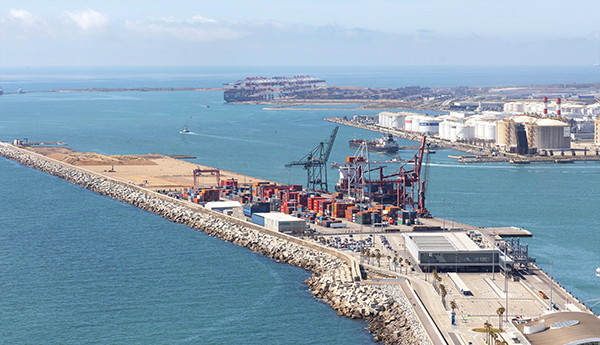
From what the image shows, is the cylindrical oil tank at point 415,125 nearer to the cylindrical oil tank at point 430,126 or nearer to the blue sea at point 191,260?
the cylindrical oil tank at point 430,126

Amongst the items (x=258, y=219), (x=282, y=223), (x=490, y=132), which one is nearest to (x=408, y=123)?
(x=490, y=132)

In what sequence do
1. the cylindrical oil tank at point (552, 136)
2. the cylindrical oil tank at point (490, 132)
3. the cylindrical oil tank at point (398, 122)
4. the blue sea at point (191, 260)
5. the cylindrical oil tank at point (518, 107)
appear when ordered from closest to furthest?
1. the blue sea at point (191, 260)
2. the cylindrical oil tank at point (552, 136)
3. the cylindrical oil tank at point (490, 132)
4. the cylindrical oil tank at point (398, 122)
5. the cylindrical oil tank at point (518, 107)

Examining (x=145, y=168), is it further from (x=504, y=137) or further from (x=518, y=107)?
(x=518, y=107)

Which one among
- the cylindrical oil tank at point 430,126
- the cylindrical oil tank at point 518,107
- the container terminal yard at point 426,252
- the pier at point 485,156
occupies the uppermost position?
the cylindrical oil tank at point 518,107

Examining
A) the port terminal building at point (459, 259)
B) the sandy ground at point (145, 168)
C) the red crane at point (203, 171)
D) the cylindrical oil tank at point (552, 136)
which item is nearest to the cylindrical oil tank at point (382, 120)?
the cylindrical oil tank at point (552, 136)

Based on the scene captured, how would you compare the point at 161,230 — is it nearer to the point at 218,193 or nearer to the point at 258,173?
the point at 218,193

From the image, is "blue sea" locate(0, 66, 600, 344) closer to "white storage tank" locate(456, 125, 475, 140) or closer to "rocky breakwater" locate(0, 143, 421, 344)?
Result: "rocky breakwater" locate(0, 143, 421, 344)

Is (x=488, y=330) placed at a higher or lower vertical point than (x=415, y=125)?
lower
